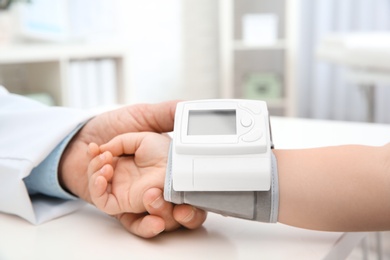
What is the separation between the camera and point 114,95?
233 cm

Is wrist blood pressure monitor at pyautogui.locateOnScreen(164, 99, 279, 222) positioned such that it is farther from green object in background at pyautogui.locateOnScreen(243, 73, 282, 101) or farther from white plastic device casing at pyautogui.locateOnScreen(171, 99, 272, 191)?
green object in background at pyautogui.locateOnScreen(243, 73, 282, 101)

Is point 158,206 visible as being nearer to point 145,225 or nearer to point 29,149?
point 145,225

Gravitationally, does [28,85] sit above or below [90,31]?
below

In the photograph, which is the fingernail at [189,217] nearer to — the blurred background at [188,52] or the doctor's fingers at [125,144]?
the doctor's fingers at [125,144]

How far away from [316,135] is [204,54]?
2.63 metres

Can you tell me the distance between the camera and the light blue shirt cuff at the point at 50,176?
1.77 ft

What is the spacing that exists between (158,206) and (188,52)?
2.83 m

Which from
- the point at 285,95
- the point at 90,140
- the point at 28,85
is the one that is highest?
the point at 90,140

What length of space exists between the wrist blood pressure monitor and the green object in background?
104 inches

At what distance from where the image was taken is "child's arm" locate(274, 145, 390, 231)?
0.43 m

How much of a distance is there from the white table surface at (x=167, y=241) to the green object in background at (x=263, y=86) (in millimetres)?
2621

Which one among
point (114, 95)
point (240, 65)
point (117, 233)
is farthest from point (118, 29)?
point (117, 233)

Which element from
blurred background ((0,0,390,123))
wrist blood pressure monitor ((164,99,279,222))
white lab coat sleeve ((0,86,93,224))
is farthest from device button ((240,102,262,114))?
blurred background ((0,0,390,123))

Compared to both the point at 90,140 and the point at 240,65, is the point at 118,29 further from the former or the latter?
the point at 90,140
